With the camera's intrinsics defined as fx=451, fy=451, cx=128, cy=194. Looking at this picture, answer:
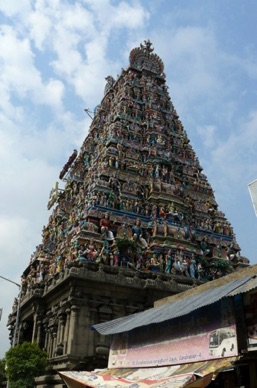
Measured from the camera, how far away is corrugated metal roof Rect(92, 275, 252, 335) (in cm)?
1547

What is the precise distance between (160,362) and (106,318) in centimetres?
1325

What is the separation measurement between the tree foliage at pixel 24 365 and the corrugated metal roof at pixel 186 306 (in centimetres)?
895

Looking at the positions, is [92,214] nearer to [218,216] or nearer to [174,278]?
[174,278]

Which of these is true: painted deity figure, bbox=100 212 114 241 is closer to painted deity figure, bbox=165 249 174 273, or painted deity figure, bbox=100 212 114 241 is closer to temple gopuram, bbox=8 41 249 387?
temple gopuram, bbox=8 41 249 387

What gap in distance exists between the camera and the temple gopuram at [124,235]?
104ft

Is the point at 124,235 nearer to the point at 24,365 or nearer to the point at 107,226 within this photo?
the point at 107,226

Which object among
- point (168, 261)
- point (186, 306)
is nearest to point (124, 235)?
point (168, 261)

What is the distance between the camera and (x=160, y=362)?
60.9 ft

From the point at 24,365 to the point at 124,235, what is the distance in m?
12.6

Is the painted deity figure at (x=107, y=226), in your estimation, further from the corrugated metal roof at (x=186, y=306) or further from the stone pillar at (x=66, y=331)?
the corrugated metal roof at (x=186, y=306)

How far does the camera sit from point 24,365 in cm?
2995

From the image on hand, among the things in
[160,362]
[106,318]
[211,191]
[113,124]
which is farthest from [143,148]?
[160,362]

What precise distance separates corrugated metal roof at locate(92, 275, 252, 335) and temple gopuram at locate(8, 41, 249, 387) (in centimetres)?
701

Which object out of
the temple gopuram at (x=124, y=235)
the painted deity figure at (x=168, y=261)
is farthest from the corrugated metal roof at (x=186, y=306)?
the painted deity figure at (x=168, y=261)
